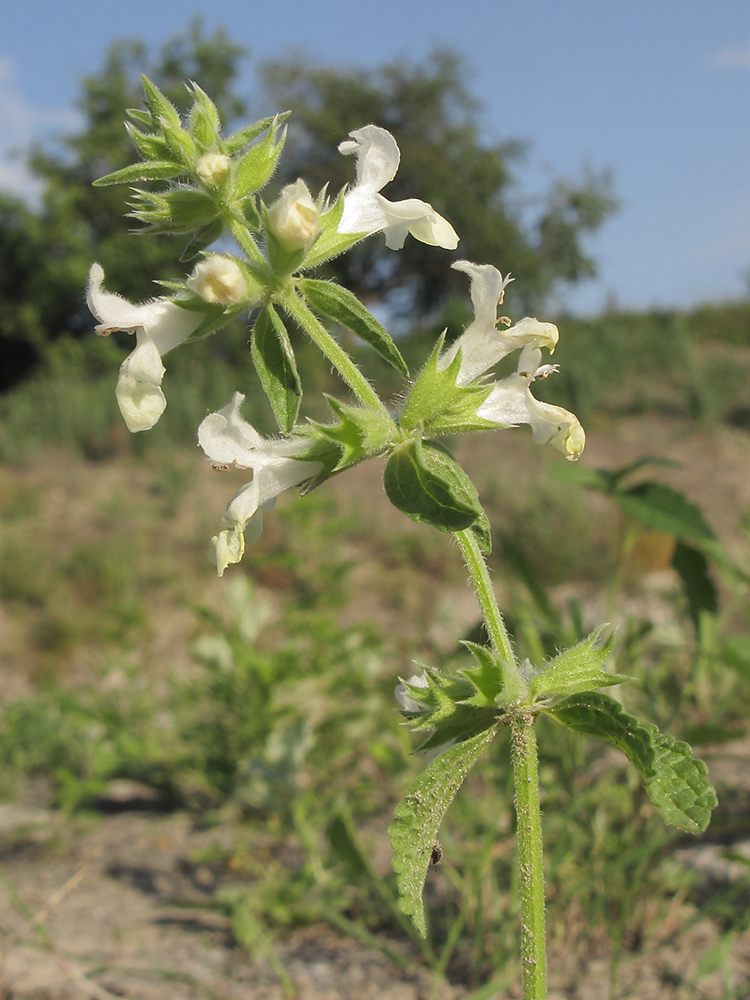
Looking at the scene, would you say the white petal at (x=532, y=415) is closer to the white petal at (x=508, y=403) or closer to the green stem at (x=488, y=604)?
the white petal at (x=508, y=403)

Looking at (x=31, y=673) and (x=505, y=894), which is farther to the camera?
(x=31, y=673)

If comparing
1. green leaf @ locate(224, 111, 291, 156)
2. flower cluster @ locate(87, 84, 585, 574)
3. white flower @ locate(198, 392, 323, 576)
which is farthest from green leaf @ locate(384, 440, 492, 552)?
green leaf @ locate(224, 111, 291, 156)

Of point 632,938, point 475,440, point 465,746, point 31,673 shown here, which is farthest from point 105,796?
point 475,440

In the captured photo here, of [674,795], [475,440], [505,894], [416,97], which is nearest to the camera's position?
[674,795]

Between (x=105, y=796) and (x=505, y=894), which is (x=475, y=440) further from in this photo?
(x=505, y=894)

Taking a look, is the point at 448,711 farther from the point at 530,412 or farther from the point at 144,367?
the point at 144,367

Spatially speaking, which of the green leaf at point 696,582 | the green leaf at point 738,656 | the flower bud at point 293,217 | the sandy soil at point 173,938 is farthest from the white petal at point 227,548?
the green leaf at point 696,582

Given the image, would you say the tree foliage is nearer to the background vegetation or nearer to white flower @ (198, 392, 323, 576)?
the background vegetation
